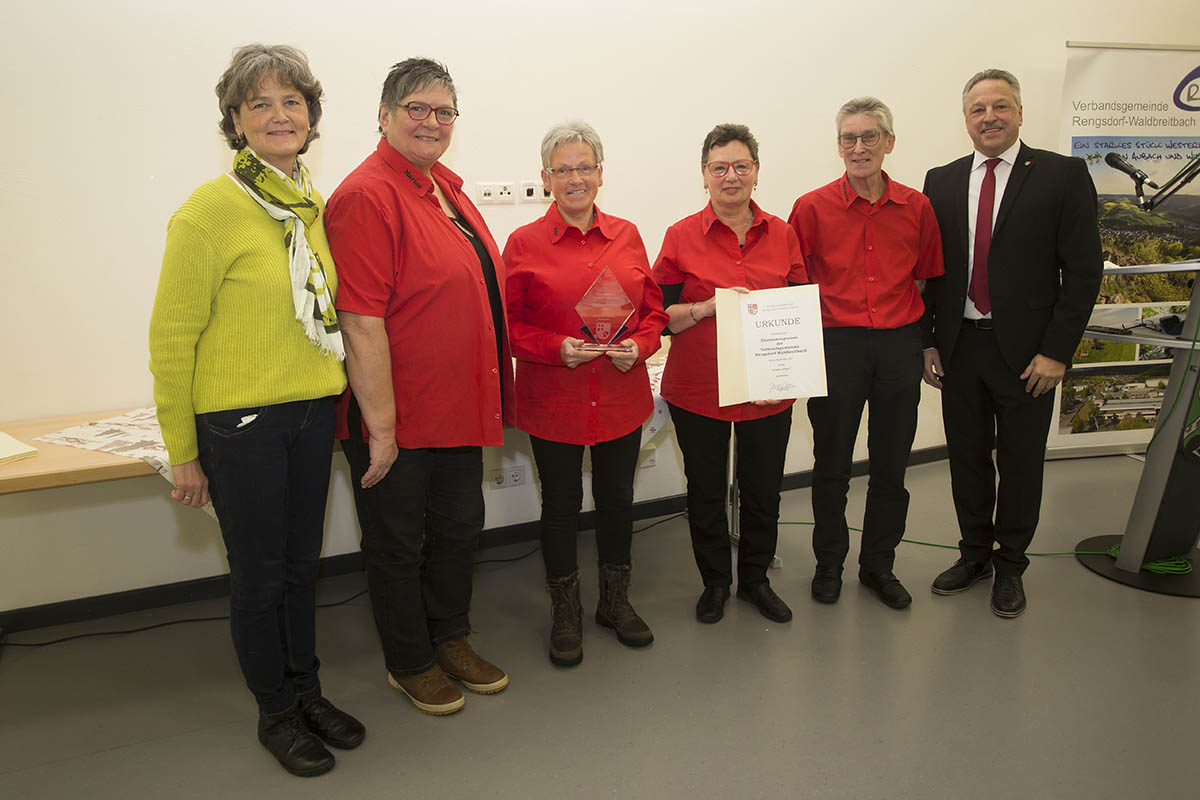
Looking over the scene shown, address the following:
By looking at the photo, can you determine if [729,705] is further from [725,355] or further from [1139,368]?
[1139,368]

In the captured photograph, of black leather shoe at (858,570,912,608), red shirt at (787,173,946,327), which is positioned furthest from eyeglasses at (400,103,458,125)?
black leather shoe at (858,570,912,608)

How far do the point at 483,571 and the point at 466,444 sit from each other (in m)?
1.39

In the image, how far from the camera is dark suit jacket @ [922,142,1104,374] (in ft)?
7.98

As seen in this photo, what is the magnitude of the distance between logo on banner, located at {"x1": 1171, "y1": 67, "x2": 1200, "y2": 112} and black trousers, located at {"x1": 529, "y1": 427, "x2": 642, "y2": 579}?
4072 millimetres

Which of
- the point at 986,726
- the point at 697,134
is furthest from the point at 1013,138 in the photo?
the point at 986,726

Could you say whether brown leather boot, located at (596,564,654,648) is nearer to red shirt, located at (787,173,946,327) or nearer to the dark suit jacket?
red shirt, located at (787,173,946,327)

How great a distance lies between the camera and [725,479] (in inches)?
101

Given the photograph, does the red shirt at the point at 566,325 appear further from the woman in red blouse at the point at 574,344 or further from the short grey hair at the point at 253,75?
the short grey hair at the point at 253,75

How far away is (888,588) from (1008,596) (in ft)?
1.35

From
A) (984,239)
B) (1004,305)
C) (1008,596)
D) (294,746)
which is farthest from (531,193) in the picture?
(1008,596)

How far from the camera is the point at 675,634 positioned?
262 centimetres

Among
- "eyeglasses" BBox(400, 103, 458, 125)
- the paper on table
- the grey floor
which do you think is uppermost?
"eyeglasses" BBox(400, 103, 458, 125)

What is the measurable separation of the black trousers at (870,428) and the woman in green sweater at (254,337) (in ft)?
5.37

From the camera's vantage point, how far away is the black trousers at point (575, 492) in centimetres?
233
